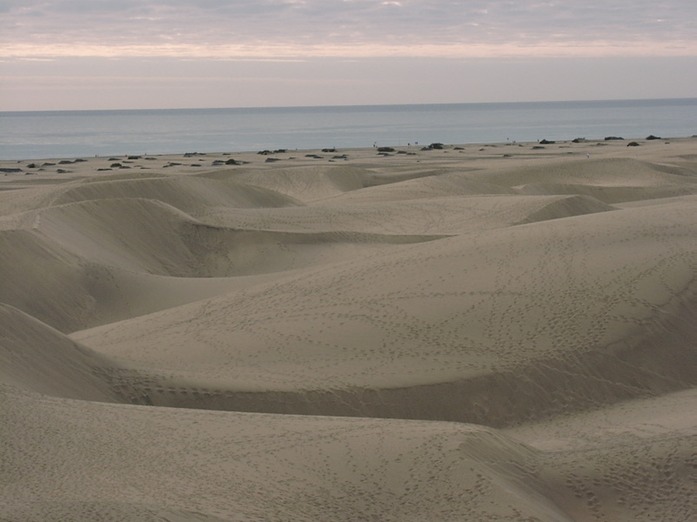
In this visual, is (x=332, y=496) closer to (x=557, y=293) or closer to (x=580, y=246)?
(x=557, y=293)

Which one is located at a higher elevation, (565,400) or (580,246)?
(580,246)

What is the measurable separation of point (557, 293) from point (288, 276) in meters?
4.01

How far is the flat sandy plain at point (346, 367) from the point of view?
A: 6.18 m

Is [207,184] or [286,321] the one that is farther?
[207,184]

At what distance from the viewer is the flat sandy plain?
6.18 meters

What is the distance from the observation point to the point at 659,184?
Answer: 93.2 ft

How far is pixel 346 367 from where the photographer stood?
9.98 m

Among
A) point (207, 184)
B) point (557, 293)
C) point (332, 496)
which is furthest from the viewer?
point (207, 184)

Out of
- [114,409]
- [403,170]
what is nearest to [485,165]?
[403,170]

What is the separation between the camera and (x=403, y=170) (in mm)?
Result: 34531

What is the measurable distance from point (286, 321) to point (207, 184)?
12.8 meters

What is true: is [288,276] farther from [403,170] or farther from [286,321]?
[403,170]

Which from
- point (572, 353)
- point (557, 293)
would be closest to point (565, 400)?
point (572, 353)

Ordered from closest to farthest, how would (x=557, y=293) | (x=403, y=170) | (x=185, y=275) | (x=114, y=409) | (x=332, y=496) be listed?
(x=332, y=496) → (x=114, y=409) → (x=557, y=293) → (x=185, y=275) → (x=403, y=170)
